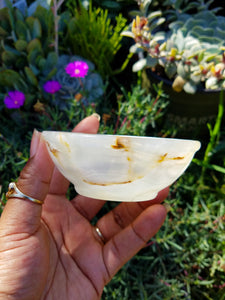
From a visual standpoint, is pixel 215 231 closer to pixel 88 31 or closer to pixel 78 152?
pixel 78 152

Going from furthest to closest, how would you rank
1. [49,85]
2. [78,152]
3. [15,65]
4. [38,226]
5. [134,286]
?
1. [15,65]
2. [49,85]
3. [134,286]
4. [38,226]
5. [78,152]

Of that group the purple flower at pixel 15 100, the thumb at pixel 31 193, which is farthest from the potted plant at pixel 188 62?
the thumb at pixel 31 193

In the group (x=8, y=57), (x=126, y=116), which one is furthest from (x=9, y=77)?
(x=126, y=116)

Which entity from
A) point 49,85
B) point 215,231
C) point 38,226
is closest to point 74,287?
point 38,226

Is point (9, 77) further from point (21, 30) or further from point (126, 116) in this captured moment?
point (126, 116)

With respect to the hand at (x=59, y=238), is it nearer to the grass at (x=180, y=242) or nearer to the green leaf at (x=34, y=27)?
the grass at (x=180, y=242)

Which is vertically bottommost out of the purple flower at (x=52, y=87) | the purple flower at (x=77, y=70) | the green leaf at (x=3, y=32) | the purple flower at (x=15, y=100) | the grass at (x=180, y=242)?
the grass at (x=180, y=242)

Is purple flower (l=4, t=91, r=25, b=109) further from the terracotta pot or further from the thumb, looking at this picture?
the terracotta pot
